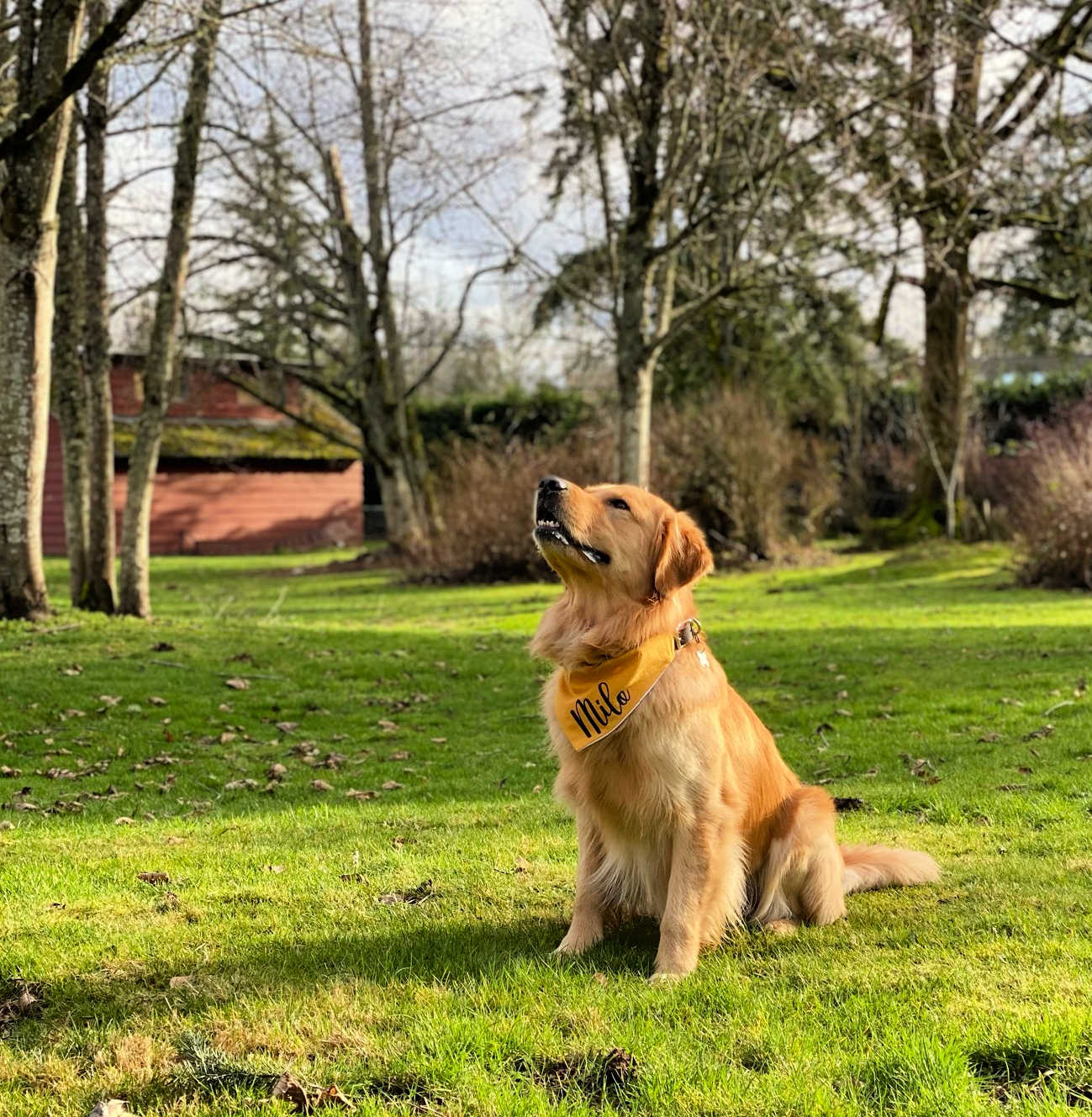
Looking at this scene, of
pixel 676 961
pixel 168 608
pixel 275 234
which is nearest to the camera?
pixel 676 961

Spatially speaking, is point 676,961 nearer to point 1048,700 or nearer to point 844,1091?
point 844,1091

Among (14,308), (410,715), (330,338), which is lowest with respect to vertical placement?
(410,715)

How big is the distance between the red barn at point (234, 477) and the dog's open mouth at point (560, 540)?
3358cm

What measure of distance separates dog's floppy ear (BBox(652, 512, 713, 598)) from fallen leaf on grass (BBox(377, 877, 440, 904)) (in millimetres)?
1804

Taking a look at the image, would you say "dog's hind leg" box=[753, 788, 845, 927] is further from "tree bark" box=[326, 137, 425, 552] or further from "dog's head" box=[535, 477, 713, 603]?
"tree bark" box=[326, 137, 425, 552]

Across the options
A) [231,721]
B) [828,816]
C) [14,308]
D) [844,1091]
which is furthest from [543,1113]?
[14,308]

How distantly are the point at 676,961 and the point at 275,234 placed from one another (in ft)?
75.4

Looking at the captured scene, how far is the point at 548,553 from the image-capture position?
14.2 ft

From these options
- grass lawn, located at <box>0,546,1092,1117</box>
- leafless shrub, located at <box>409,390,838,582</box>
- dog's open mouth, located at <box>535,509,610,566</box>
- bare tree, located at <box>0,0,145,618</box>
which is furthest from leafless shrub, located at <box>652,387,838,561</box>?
dog's open mouth, located at <box>535,509,610,566</box>

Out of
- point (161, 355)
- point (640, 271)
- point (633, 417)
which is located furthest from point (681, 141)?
point (161, 355)

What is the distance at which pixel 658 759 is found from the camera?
4.04 m

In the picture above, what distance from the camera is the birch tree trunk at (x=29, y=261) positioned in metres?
10.2

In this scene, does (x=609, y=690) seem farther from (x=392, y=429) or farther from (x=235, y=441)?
(x=235, y=441)

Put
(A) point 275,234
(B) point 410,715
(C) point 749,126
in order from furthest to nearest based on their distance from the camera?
(A) point 275,234, (C) point 749,126, (B) point 410,715
